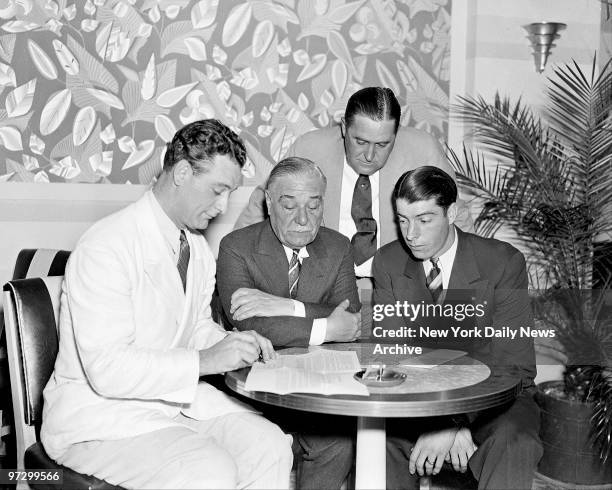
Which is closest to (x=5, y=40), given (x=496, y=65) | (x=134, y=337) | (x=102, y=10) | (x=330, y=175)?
(x=102, y=10)

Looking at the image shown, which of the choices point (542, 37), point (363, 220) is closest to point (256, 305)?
point (363, 220)

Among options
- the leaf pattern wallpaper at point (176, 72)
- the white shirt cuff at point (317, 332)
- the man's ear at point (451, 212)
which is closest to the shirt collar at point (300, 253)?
the white shirt cuff at point (317, 332)

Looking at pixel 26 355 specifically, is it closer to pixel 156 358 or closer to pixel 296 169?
pixel 156 358

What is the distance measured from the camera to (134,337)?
227cm

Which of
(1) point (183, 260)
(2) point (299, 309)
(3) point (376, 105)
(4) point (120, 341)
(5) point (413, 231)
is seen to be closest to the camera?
(4) point (120, 341)

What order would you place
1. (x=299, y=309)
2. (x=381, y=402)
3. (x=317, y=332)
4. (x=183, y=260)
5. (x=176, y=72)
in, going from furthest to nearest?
(x=176, y=72)
(x=299, y=309)
(x=317, y=332)
(x=183, y=260)
(x=381, y=402)

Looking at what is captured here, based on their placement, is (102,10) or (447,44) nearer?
(102,10)

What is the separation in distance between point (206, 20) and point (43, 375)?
244 cm

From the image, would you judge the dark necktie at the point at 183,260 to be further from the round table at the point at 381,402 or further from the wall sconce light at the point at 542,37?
the wall sconce light at the point at 542,37

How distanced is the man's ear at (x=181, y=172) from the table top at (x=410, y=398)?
609 millimetres

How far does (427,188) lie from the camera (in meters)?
3.02

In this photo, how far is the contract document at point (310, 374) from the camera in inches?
84.9

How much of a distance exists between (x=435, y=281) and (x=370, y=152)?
737 mm

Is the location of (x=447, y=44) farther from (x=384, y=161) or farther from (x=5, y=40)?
(x=5, y=40)
